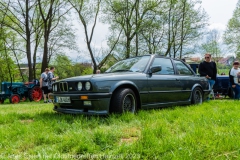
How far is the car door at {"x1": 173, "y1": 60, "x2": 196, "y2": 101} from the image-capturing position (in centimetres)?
545

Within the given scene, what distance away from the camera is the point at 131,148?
7.17ft

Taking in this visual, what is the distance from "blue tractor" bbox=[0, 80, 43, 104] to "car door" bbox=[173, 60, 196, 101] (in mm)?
9764

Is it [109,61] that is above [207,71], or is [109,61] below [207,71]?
above

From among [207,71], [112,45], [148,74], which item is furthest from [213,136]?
[112,45]

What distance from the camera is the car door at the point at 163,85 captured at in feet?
15.1

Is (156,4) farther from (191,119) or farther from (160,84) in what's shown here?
(191,119)

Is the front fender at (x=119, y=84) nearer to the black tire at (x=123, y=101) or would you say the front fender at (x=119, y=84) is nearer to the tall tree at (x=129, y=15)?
the black tire at (x=123, y=101)

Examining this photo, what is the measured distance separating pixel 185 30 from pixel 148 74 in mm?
19899

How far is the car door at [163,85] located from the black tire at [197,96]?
85 cm

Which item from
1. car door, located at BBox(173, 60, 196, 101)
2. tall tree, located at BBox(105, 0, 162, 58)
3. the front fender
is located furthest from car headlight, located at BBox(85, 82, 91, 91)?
tall tree, located at BBox(105, 0, 162, 58)

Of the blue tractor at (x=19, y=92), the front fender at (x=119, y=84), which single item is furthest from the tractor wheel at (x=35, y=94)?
the front fender at (x=119, y=84)

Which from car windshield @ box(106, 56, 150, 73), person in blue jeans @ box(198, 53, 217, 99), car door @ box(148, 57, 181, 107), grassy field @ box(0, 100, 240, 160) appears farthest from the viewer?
person in blue jeans @ box(198, 53, 217, 99)

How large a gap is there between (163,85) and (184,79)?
1.02 meters

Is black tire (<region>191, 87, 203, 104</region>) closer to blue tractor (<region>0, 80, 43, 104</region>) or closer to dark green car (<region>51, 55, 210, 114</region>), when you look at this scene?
dark green car (<region>51, 55, 210, 114</region>)
